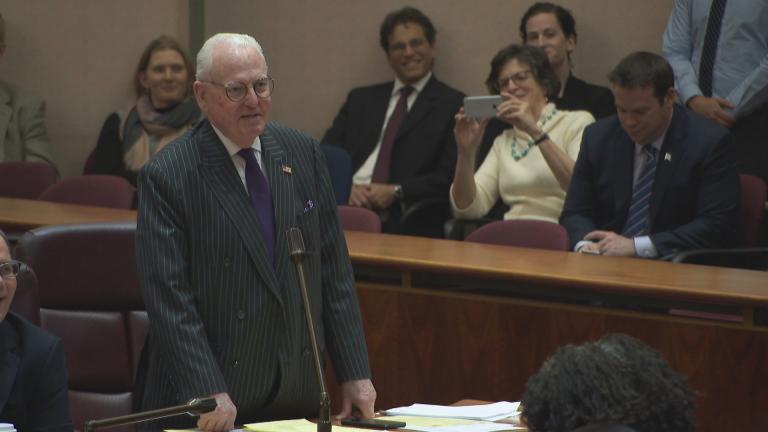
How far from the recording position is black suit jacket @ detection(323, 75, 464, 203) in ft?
19.7

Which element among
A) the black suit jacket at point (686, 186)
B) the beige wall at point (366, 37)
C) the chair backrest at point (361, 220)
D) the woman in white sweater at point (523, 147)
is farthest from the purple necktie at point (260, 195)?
the beige wall at point (366, 37)

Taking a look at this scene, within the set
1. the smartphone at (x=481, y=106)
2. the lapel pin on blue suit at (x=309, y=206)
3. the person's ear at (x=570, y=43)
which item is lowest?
the lapel pin on blue suit at (x=309, y=206)

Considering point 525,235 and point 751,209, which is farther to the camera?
point 751,209

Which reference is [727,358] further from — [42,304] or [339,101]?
[339,101]

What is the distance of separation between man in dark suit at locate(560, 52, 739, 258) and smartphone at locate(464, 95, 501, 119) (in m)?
0.61

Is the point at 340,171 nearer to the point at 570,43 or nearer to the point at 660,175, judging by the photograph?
the point at 570,43

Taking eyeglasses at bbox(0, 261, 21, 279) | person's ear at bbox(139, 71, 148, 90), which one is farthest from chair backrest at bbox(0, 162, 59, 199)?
eyeglasses at bbox(0, 261, 21, 279)

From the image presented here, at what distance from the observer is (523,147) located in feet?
18.1

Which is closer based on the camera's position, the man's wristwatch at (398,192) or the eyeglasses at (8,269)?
the eyeglasses at (8,269)

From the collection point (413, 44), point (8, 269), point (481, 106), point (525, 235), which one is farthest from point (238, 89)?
point (413, 44)

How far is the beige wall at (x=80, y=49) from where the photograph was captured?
23.8 ft

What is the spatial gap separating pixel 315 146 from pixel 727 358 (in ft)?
4.65

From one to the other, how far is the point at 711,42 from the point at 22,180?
3.35 m

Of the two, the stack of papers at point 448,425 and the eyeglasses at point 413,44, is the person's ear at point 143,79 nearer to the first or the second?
the eyeglasses at point 413,44
